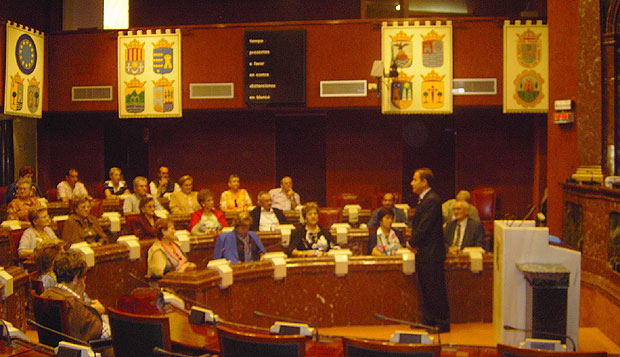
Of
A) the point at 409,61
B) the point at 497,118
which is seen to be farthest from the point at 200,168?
the point at 497,118

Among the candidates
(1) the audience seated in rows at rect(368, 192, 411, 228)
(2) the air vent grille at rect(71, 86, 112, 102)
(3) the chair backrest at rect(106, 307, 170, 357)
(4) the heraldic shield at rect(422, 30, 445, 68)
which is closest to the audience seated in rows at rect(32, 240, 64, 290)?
(3) the chair backrest at rect(106, 307, 170, 357)

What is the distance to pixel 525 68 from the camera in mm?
11789

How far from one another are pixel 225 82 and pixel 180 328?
8534mm

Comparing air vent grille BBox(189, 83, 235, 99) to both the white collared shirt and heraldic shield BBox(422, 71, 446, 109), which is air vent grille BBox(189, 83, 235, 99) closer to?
heraldic shield BBox(422, 71, 446, 109)

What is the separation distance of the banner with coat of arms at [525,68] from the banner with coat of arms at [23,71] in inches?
317

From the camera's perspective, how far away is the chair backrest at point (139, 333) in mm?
3924

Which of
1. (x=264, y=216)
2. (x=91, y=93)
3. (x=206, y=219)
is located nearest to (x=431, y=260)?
(x=206, y=219)

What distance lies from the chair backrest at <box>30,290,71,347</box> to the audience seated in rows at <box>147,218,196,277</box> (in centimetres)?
210

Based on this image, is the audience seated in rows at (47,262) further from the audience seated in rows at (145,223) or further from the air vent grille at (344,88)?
the air vent grille at (344,88)

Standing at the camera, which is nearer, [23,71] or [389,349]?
[389,349]

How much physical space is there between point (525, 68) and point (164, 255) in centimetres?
751

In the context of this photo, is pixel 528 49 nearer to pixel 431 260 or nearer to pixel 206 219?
pixel 206 219

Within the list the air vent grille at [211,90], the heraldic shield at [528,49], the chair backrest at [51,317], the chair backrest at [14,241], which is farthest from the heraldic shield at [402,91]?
the chair backrest at [51,317]

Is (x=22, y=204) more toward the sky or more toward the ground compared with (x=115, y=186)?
more toward the ground
